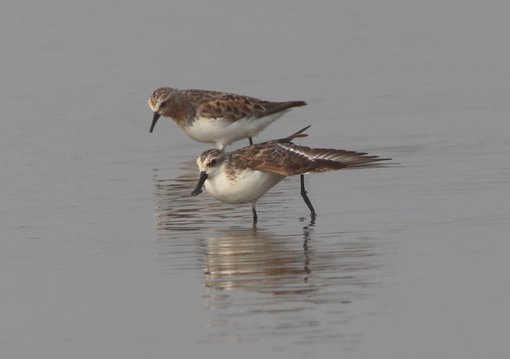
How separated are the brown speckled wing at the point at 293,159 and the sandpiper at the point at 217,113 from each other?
5.20 m

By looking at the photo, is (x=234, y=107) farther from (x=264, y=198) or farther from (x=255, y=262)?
(x=255, y=262)

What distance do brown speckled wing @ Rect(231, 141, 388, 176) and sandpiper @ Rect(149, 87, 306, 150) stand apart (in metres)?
5.20

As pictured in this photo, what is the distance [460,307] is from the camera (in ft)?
38.5

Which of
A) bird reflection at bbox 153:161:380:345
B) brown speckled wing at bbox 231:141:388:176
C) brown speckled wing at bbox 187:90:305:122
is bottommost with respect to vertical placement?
bird reflection at bbox 153:161:380:345

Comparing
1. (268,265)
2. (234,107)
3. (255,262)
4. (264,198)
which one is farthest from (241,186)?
(234,107)

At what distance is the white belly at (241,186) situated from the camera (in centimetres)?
1556

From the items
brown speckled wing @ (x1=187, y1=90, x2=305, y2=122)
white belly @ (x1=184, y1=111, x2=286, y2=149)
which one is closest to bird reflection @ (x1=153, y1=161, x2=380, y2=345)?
white belly @ (x1=184, y1=111, x2=286, y2=149)

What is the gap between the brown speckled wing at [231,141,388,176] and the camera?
1545cm

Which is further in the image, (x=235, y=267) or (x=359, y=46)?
(x=359, y=46)

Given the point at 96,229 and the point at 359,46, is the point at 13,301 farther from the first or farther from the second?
the point at 359,46

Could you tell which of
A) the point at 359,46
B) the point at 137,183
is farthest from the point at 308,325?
the point at 359,46

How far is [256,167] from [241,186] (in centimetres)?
27

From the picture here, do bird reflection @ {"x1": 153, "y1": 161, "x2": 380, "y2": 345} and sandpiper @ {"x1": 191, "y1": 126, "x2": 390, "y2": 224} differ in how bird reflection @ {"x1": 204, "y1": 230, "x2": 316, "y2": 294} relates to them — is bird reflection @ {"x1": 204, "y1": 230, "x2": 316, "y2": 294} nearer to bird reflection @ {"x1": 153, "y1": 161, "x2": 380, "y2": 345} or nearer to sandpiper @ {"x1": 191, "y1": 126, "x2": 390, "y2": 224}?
bird reflection @ {"x1": 153, "y1": 161, "x2": 380, "y2": 345}

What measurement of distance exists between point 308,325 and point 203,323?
0.88m
